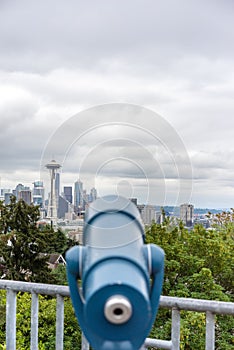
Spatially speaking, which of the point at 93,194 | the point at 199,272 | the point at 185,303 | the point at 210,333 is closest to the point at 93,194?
the point at 93,194

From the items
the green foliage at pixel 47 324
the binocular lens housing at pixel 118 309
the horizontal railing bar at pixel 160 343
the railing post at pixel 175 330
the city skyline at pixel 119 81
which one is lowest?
the green foliage at pixel 47 324

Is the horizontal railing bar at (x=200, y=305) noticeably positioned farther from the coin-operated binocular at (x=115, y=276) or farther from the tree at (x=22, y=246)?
the tree at (x=22, y=246)

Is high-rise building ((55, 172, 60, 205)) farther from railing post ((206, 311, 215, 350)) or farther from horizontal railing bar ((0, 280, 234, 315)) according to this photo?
railing post ((206, 311, 215, 350))

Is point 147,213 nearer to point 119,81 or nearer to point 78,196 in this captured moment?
point 78,196

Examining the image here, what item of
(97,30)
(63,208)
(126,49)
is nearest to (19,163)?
(63,208)

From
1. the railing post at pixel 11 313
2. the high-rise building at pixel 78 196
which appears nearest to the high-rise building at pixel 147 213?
the high-rise building at pixel 78 196

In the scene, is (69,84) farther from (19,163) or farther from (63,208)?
(63,208)

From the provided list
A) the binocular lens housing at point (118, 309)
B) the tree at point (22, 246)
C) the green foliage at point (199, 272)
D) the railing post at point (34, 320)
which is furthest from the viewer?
the tree at point (22, 246)

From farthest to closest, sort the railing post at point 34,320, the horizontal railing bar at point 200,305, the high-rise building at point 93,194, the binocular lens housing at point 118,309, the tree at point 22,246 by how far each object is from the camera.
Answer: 1. the tree at point 22,246
2. the railing post at point 34,320
3. the horizontal railing bar at point 200,305
4. the high-rise building at point 93,194
5. the binocular lens housing at point 118,309
